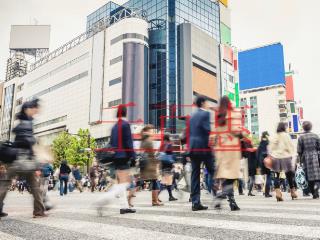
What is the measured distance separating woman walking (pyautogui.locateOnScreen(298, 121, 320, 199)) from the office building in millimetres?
45031

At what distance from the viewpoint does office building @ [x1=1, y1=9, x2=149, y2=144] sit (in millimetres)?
54406

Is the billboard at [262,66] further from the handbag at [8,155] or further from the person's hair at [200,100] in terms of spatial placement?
the handbag at [8,155]

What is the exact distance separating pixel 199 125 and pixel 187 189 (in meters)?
4.08

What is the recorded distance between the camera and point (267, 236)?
299 centimetres

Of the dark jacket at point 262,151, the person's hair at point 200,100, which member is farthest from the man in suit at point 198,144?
the dark jacket at point 262,151

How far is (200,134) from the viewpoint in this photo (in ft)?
18.7

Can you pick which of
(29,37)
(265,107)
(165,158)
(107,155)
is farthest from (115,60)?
(265,107)

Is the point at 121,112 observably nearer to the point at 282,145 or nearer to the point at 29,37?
the point at 282,145

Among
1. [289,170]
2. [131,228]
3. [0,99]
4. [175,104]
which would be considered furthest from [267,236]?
[0,99]

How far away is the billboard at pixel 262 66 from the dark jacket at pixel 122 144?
228 feet

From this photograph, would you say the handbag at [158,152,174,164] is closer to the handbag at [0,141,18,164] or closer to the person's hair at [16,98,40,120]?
the person's hair at [16,98,40,120]

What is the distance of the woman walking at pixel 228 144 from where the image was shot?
17.4ft

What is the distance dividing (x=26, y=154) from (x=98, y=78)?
55.3 meters

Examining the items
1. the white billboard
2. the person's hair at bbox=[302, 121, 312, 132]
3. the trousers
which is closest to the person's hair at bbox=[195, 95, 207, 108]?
the trousers
